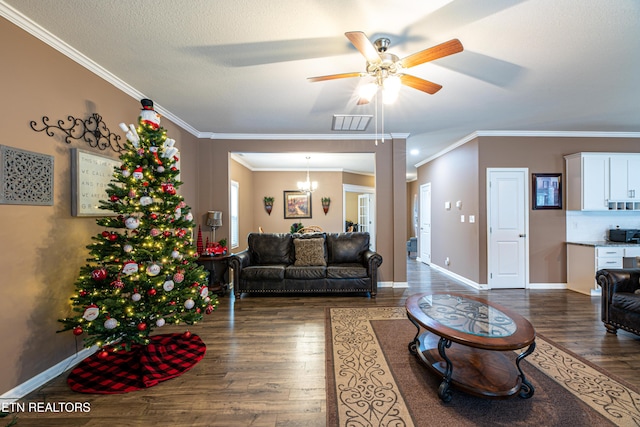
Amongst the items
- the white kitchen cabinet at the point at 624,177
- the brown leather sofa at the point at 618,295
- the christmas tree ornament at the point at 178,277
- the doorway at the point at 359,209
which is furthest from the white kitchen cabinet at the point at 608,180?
the christmas tree ornament at the point at 178,277

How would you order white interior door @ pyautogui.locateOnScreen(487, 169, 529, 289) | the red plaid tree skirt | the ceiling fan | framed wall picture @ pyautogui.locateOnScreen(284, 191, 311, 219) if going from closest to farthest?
the ceiling fan
the red plaid tree skirt
white interior door @ pyautogui.locateOnScreen(487, 169, 529, 289)
framed wall picture @ pyautogui.locateOnScreen(284, 191, 311, 219)

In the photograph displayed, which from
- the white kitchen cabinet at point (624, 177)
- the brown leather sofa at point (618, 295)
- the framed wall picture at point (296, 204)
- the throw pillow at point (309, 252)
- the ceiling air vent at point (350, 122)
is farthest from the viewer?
the framed wall picture at point (296, 204)

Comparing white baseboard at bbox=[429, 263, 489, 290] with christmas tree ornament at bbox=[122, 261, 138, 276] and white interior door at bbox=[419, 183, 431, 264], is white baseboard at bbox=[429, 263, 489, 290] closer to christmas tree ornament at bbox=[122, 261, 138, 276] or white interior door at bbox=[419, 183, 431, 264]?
white interior door at bbox=[419, 183, 431, 264]

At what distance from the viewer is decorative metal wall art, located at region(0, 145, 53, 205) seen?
5.79 feet

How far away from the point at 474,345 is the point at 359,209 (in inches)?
287

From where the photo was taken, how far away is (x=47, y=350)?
2.05 metres

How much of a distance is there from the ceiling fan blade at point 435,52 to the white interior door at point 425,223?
5183 millimetres

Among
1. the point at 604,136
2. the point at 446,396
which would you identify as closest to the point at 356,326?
the point at 446,396

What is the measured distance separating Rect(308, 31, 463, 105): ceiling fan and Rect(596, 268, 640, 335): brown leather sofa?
9.27ft

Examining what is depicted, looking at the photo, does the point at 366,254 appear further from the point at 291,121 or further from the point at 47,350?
the point at 47,350

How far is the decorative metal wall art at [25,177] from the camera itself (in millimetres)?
1766

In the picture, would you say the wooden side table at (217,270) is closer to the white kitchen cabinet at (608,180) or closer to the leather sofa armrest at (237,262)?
the leather sofa armrest at (237,262)

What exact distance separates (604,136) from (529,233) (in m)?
2.15

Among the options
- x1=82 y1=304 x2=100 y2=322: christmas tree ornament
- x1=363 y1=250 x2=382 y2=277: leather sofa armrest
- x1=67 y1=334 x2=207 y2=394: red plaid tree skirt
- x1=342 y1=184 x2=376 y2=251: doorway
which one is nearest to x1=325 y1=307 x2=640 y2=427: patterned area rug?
x1=67 y1=334 x2=207 y2=394: red plaid tree skirt
